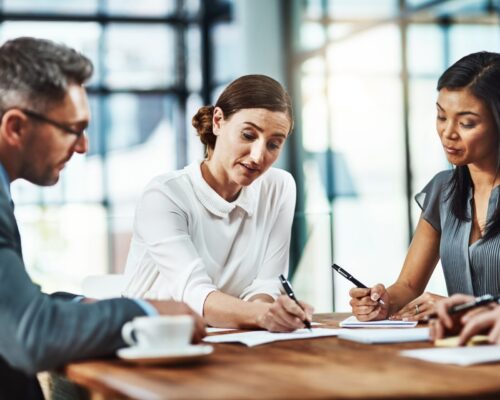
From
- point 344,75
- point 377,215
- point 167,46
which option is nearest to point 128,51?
point 167,46

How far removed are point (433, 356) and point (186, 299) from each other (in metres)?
0.98

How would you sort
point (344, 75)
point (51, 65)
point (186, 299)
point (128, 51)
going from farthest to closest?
point (128, 51) < point (344, 75) < point (186, 299) < point (51, 65)

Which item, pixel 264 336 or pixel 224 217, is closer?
pixel 264 336

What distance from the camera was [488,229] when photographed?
9.12ft

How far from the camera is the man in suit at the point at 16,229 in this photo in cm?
179

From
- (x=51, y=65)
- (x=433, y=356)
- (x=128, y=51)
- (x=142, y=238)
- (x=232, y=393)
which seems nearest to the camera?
(x=232, y=393)

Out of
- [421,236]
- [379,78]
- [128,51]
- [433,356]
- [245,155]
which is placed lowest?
[433,356]

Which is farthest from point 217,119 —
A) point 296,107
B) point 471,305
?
point 296,107

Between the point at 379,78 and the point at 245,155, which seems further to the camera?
the point at 379,78

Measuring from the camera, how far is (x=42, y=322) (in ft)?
5.82

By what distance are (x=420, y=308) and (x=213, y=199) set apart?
717mm

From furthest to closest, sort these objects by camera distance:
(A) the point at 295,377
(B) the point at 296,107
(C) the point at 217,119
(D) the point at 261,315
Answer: (B) the point at 296,107 → (C) the point at 217,119 → (D) the point at 261,315 → (A) the point at 295,377

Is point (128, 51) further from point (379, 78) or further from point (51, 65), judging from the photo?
point (51, 65)

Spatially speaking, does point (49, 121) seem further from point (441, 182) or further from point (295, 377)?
point (441, 182)
